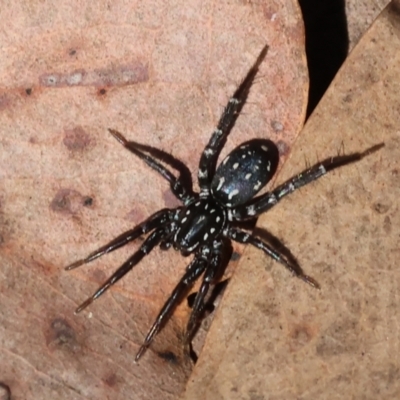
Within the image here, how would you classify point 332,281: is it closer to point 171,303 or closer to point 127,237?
point 171,303

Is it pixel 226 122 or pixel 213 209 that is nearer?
pixel 226 122

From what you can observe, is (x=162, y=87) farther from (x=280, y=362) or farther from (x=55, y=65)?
(x=280, y=362)

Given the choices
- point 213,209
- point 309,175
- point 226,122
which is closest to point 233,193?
point 213,209

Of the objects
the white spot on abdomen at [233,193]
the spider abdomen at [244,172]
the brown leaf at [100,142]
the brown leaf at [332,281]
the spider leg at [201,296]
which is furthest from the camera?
the white spot on abdomen at [233,193]

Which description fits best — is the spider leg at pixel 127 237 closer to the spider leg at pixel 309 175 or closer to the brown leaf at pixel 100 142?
the brown leaf at pixel 100 142

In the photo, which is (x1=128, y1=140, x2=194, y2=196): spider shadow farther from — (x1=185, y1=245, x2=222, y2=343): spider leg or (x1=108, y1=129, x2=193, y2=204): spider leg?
(x1=185, y1=245, x2=222, y2=343): spider leg

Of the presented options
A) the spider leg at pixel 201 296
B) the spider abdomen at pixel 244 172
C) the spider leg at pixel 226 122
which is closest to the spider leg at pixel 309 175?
the spider abdomen at pixel 244 172

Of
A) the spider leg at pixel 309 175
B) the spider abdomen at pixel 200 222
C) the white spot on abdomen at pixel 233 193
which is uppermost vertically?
the spider leg at pixel 309 175
